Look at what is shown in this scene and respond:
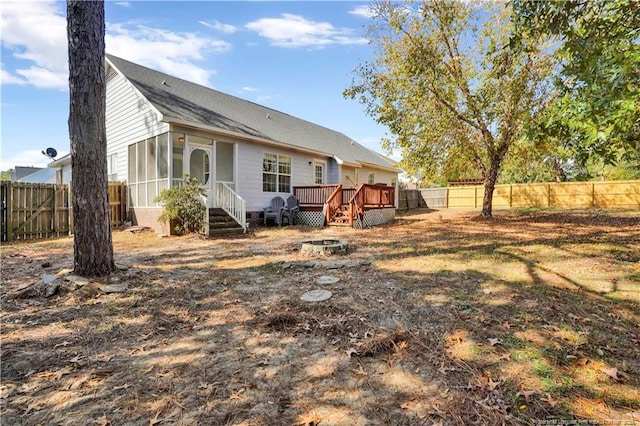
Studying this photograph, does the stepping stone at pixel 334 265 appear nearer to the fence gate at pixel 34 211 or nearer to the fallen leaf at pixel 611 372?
the fallen leaf at pixel 611 372

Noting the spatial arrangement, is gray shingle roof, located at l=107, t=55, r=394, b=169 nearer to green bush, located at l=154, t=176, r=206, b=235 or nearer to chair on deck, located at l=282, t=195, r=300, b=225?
green bush, located at l=154, t=176, r=206, b=235

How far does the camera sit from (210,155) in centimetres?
1155

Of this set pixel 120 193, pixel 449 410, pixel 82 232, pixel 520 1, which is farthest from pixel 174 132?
pixel 449 410

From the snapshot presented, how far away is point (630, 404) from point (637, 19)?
608 centimetres

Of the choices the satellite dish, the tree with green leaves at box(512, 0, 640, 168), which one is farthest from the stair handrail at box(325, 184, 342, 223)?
the satellite dish

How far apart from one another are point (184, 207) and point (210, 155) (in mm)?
2646

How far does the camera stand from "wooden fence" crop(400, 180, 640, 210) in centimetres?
1677

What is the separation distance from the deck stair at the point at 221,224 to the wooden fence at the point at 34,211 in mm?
2892

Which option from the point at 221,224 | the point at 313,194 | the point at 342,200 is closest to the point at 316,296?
the point at 221,224

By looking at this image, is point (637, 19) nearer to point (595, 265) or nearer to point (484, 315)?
point (595, 265)

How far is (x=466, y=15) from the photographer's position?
454 inches

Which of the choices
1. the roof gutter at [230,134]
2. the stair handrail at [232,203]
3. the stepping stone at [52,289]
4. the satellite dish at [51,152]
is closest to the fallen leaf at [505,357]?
the stepping stone at [52,289]

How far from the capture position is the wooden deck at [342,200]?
11.9 m

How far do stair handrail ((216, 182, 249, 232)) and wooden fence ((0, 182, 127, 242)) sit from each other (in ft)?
11.0
